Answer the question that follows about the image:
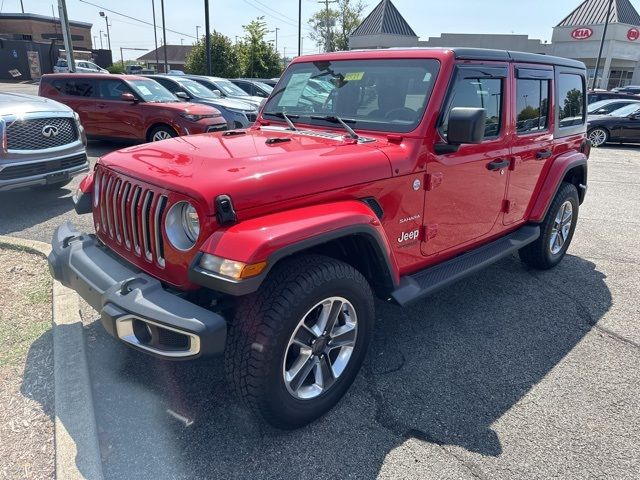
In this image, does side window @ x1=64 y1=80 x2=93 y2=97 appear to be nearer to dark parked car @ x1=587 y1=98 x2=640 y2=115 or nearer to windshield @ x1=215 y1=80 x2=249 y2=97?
windshield @ x1=215 y1=80 x2=249 y2=97

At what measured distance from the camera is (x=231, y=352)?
7.64 ft

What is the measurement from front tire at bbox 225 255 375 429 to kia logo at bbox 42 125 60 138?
4960 mm

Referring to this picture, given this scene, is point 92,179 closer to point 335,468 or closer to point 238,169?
point 238,169

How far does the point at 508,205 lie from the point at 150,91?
27.9 ft

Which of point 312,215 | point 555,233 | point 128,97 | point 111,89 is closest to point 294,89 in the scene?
point 312,215

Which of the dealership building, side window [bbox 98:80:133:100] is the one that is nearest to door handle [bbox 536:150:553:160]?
side window [bbox 98:80:133:100]

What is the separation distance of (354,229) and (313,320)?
544 millimetres

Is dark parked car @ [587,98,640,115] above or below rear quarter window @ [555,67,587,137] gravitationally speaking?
below

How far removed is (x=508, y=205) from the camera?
403 cm

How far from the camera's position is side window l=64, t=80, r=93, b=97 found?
10.2 metres

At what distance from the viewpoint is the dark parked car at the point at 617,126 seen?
575 inches

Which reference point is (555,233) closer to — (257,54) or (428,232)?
(428,232)

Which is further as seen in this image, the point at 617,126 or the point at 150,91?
the point at 617,126

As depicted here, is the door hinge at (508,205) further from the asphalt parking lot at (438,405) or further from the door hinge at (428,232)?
the door hinge at (428,232)
